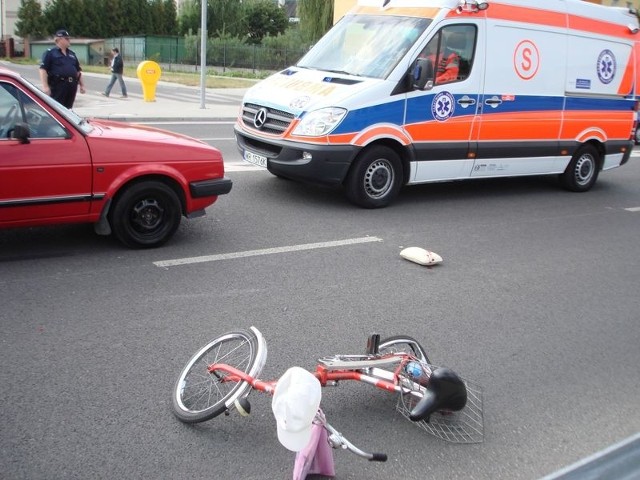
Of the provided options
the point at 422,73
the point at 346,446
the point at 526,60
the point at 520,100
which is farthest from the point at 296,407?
the point at 526,60

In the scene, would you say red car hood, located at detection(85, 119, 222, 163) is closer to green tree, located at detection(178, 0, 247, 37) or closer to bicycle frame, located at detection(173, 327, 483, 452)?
bicycle frame, located at detection(173, 327, 483, 452)

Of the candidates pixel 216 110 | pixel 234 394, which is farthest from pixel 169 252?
pixel 216 110

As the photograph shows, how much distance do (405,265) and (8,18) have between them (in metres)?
68.2

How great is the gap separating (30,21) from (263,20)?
2020cm

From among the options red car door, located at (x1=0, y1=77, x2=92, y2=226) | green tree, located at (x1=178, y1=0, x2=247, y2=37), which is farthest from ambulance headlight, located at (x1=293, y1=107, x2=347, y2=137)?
green tree, located at (x1=178, y1=0, x2=247, y2=37)

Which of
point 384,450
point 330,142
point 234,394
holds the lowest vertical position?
point 384,450

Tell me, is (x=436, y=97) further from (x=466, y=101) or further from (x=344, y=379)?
(x=344, y=379)

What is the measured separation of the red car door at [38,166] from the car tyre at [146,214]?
319 mm

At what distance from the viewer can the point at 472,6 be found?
8.91 metres

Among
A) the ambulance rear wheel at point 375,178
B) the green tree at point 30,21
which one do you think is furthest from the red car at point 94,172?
the green tree at point 30,21

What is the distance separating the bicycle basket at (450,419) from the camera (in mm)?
3741

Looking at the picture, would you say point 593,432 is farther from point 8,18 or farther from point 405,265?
point 8,18

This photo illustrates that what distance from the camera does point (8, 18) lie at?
64750 mm

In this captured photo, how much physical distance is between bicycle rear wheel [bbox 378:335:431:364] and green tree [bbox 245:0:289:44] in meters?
62.6
